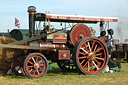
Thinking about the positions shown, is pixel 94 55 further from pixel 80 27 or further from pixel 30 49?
pixel 30 49

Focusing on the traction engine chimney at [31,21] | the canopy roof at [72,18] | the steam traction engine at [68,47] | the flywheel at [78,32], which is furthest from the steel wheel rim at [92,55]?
the traction engine chimney at [31,21]

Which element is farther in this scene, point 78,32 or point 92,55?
point 78,32

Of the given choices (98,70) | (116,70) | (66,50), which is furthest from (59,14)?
(116,70)

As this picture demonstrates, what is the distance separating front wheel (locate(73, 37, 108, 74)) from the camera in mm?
8344

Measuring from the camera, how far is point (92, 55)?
861 cm

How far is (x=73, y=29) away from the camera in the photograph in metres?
8.81

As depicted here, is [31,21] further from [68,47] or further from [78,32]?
[78,32]

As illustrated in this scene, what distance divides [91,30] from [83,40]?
1.05 metres

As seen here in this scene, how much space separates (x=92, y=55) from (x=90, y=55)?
0.07 metres

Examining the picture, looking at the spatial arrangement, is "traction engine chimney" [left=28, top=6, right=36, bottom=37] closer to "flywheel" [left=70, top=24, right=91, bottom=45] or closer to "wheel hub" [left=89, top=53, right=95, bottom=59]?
"flywheel" [left=70, top=24, right=91, bottom=45]

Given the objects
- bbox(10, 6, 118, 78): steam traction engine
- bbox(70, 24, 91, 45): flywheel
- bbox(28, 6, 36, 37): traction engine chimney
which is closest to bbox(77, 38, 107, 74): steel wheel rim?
bbox(10, 6, 118, 78): steam traction engine

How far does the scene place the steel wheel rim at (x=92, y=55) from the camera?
855cm

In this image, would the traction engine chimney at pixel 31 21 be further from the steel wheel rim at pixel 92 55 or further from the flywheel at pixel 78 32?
the steel wheel rim at pixel 92 55

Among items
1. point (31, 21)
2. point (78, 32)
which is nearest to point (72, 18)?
point (78, 32)
